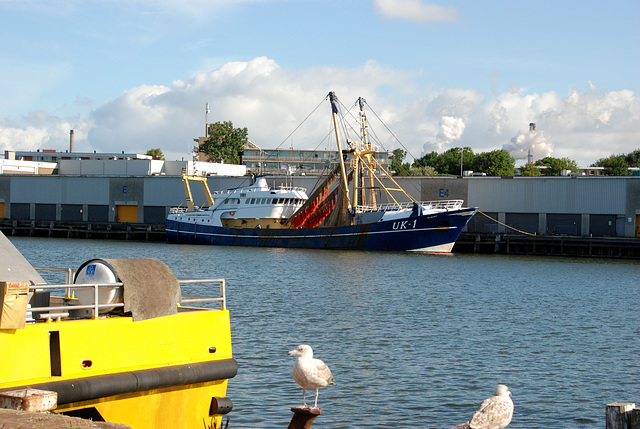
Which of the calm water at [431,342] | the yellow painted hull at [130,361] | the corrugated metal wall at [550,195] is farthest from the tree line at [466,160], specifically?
the yellow painted hull at [130,361]

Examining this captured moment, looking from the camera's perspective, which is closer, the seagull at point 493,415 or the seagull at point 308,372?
the seagull at point 493,415

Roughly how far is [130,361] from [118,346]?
270 millimetres

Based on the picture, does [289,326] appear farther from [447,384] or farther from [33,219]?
[33,219]

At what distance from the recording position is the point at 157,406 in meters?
9.55

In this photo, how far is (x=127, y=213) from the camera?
72688 millimetres

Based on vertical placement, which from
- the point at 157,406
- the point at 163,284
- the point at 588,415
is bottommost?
the point at 588,415

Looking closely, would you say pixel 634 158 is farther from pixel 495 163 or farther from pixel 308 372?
pixel 308 372

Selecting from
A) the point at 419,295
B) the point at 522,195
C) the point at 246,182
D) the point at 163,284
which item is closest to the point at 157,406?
the point at 163,284

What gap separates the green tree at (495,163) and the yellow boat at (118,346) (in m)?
111

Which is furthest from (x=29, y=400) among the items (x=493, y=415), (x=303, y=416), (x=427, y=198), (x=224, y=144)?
(x=224, y=144)

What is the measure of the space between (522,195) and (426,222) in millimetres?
12725

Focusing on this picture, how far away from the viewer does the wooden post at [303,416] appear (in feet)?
29.8

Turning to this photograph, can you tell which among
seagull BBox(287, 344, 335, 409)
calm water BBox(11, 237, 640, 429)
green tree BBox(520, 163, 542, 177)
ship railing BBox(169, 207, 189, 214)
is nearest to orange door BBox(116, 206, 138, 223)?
ship railing BBox(169, 207, 189, 214)

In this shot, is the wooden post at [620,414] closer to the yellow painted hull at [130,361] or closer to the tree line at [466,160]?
the yellow painted hull at [130,361]
